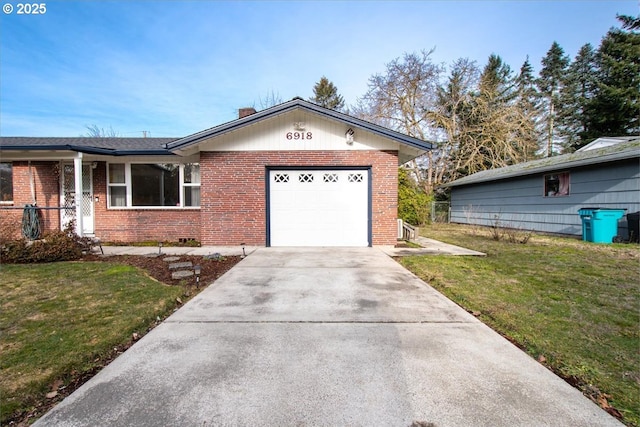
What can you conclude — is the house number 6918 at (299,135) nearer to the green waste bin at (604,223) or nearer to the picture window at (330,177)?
the picture window at (330,177)

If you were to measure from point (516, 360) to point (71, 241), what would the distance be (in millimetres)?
9166

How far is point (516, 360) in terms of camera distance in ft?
9.14

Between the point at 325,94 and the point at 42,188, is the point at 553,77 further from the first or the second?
the point at 42,188

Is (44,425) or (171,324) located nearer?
(44,425)

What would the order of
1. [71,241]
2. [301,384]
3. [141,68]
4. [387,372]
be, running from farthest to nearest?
[141,68], [71,241], [387,372], [301,384]

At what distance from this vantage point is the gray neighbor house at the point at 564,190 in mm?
10344

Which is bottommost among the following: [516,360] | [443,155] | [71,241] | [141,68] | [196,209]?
[516,360]

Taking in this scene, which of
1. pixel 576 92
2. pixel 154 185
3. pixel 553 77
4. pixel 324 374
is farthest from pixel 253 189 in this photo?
pixel 553 77

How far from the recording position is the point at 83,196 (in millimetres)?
10438

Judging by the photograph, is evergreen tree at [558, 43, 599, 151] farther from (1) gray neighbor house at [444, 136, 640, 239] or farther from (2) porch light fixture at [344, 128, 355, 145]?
(2) porch light fixture at [344, 128, 355, 145]

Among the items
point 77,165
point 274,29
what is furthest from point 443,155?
point 77,165

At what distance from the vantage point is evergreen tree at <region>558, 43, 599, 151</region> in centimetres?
3103

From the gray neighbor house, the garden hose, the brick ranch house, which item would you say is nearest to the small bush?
the brick ranch house

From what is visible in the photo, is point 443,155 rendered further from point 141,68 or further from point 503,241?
point 141,68
